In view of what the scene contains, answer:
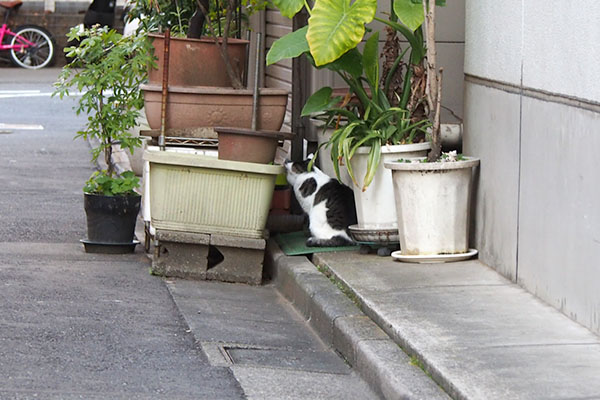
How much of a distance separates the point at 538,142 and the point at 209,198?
7.62 ft

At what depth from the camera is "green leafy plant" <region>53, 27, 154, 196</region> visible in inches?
313

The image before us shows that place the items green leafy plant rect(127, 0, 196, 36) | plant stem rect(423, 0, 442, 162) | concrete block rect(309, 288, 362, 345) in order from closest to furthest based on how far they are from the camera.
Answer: concrete block rect(309, 288, 362, 345), plant stem rect(423, 0, 442, 162), green leafy plant rect(127, 0, 196, 36)

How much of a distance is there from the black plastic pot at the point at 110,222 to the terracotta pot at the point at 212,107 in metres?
0.63

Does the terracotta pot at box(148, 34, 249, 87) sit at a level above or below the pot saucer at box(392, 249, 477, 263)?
above

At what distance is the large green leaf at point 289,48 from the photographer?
6.91 meters

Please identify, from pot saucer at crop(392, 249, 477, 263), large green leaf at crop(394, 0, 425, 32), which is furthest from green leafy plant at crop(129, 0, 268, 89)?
pot saucer at crop(392, 249, 477, 263)

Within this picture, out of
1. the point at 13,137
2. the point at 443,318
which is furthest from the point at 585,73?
the point at 13,137

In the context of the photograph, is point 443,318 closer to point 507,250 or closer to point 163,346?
point 507,250

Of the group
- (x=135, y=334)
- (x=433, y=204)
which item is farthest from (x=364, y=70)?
(x=135, y=334)

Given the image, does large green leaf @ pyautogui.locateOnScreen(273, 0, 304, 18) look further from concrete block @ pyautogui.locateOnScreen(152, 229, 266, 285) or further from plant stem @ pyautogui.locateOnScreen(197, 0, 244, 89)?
concrete block @ pyautogui.locateOnScreen(152, 229, 266, 285)

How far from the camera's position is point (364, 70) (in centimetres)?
737

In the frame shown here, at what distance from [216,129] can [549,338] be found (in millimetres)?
2885

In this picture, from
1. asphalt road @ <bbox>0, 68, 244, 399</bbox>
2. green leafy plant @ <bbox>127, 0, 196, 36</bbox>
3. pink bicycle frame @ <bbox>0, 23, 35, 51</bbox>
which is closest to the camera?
asphalt road @ <bbox>0, 68, 244, 399</bbox>

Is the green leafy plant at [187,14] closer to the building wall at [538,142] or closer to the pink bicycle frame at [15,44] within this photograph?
the building wall at [538,142]
